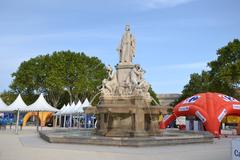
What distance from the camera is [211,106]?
28719 mm

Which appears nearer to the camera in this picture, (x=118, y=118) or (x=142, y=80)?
(x=118, y=118)

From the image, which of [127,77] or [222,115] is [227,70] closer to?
[222,115]

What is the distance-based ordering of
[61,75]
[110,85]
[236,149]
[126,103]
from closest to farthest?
[236,149]
[126,103]
[110,85]
[61,75]

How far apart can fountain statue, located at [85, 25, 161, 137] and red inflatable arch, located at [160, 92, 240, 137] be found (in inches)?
365

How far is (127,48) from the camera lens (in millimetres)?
22453

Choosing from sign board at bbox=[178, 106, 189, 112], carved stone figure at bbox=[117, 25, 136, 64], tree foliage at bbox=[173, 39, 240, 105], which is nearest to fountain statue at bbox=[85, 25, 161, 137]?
carved stone figure at bbox=[117, 25, 136, 64]

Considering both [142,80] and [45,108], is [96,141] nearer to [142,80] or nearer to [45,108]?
[142,80]

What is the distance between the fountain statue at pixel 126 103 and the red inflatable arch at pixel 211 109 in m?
9.26

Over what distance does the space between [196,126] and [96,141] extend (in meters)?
18.5

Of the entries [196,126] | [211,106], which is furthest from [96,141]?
[196,126]

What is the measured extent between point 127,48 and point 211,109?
1074 cm

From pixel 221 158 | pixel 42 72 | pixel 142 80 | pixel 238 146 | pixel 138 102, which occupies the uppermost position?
pixel 42 72

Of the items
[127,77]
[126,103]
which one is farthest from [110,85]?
[126,103]

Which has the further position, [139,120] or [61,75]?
[61,75]
